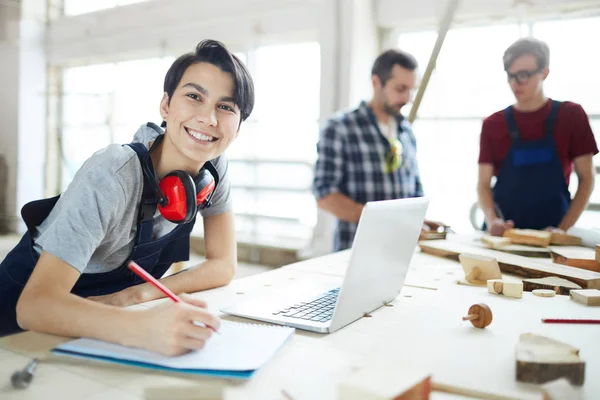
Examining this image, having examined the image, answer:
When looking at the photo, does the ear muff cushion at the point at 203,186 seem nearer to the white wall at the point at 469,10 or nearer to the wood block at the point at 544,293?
the wood block at the point at 544,293

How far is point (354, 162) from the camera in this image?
269cm

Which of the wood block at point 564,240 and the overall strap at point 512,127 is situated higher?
the overall strap at point 512,127

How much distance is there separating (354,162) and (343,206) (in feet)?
0.80

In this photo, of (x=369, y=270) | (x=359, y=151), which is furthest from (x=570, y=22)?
(x=369, y=270)

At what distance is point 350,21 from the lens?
4637 mm

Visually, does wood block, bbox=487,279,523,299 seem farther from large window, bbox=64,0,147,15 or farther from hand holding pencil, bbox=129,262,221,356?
large window, bbox=64,0,147,15

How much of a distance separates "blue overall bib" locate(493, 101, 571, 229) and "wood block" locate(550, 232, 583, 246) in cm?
44

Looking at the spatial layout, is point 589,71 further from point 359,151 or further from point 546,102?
point 359,151

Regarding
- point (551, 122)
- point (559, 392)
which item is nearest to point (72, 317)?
point (559, 392)

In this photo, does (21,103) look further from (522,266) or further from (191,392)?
(191,392)

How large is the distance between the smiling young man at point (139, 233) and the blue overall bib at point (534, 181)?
5.19ft

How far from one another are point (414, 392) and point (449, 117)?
4227 mm

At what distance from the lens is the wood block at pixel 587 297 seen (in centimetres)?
137

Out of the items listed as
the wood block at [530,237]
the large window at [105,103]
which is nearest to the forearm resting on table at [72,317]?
the wood block at [530,237]
